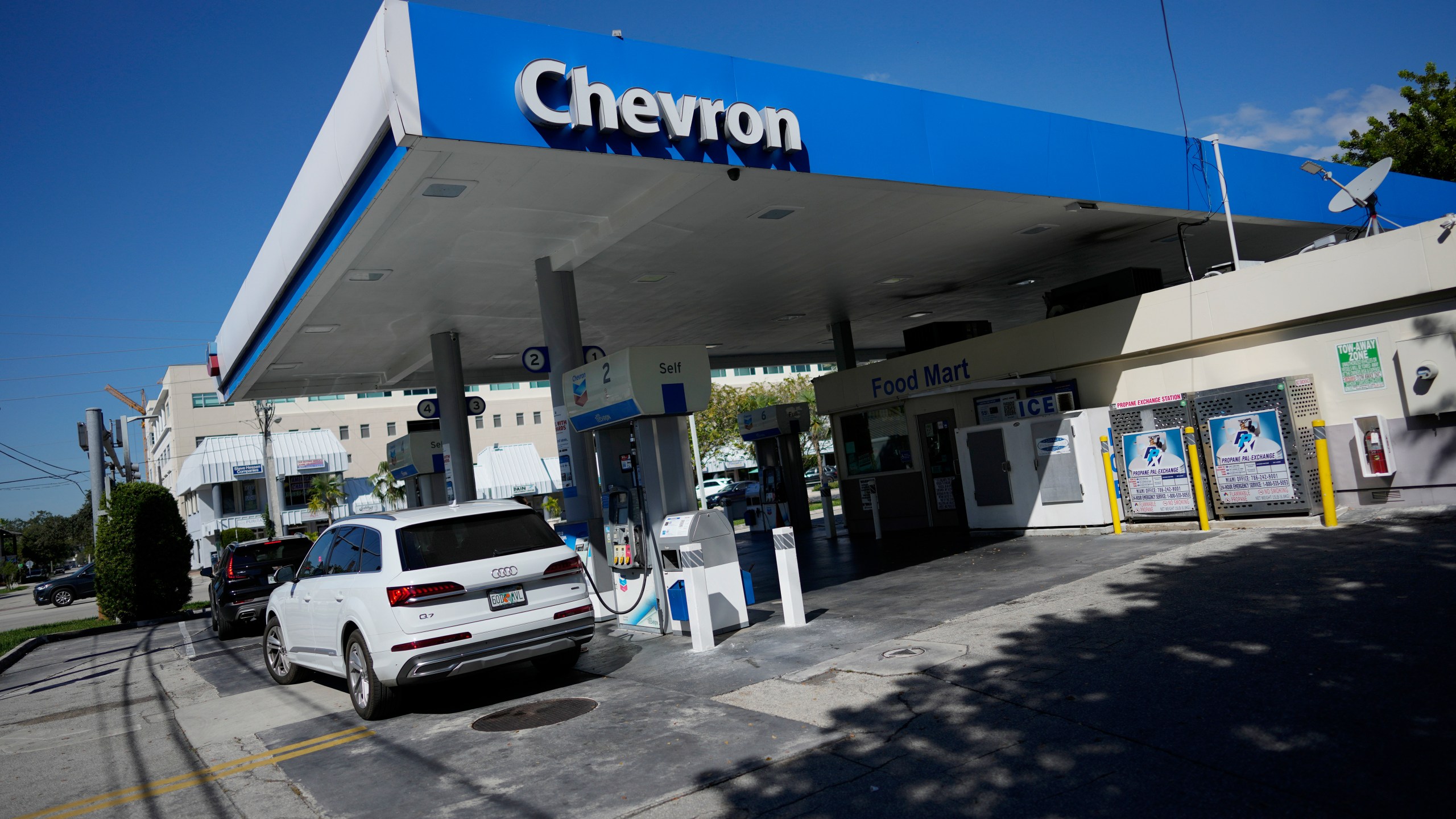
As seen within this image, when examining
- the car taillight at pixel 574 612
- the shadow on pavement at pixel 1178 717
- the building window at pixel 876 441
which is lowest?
the shadow on pavement at pixel 1178 717

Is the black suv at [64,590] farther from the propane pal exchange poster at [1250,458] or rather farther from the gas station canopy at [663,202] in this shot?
the propane pal exchange poster at [1250,458]

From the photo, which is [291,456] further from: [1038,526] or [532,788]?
[532,788]

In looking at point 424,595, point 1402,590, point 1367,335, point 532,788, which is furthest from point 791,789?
point 1367,335

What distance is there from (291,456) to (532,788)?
4973 centimetres

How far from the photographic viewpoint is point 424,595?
6.75 metres

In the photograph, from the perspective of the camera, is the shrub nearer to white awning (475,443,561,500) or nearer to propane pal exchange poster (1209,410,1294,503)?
propane pal exchange poster (1209,410,1294,503)

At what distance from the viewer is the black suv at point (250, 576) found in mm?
14336

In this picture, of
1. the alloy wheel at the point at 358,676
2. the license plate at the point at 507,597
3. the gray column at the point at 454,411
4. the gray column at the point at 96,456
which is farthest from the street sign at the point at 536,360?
the gray column at the point at 96,456

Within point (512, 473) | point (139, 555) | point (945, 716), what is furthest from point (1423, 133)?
point (512, 473)

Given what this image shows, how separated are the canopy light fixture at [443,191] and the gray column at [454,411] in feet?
23.5

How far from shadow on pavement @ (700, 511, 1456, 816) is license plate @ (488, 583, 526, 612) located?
2577mm

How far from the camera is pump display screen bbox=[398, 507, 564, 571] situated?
23.0ft

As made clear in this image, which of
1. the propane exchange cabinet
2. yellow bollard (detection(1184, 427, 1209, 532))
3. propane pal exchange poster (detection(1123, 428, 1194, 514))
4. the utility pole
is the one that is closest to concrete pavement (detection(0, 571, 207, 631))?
the utility pole

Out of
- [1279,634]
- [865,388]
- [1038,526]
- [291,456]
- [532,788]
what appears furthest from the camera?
[291,456]
